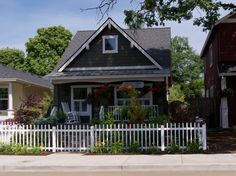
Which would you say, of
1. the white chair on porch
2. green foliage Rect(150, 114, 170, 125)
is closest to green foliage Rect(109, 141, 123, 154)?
green foliage Rect(150, 114, 170, 125)

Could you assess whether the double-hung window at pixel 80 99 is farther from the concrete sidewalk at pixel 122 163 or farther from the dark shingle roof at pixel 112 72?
the concrete sidewalk at pixel 122 163

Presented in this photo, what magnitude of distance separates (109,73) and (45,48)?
38.9 metres

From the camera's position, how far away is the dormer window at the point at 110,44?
27859 millimetres

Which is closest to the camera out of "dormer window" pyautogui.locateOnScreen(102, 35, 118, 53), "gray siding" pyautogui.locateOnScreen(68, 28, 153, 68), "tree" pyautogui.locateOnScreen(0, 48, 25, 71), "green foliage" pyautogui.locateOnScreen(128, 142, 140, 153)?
"green foliage" pyautogui.locateOnScreen(128, 142, 140, 153)

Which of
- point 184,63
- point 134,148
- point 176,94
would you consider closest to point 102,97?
point 134,148

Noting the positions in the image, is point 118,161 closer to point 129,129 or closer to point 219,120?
point 129,129

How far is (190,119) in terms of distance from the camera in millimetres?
19375

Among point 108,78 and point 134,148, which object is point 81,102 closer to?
point 108,78

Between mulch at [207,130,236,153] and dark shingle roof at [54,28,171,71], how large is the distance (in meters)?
5.20

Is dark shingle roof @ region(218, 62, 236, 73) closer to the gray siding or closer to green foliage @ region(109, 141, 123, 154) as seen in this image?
the gray siding

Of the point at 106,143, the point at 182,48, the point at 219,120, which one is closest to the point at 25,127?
the point at 106,143

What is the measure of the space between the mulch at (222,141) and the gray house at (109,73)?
4091mm

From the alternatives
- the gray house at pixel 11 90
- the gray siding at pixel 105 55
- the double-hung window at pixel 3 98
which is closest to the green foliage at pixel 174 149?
the gray siding at pixel 105 55

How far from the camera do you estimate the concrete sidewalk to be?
46.3 feet
